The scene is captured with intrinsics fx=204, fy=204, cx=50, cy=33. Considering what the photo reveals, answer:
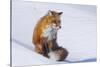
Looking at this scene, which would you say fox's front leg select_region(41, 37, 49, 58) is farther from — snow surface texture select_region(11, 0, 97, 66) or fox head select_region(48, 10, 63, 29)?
fox head select_region(48, 10, 63, 29)

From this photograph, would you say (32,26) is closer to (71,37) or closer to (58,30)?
(58,30)

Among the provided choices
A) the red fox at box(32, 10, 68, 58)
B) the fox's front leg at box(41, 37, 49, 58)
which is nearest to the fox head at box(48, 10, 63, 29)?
the red fox at box(32, 10, 68, 58)

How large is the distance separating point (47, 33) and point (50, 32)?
0.11 feet

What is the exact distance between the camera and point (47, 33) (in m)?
2.01

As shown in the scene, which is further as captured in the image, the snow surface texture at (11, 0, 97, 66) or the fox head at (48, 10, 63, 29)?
the fox head at (48, 10, 63, 29)

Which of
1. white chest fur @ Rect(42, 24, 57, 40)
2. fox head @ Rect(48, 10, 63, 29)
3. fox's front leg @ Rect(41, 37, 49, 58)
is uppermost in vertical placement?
fox head @ Rect(48, 10, 63, 29)

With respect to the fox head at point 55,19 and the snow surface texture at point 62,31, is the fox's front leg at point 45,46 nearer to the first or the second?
the snow surface texture at point 62,31

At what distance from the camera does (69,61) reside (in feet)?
6.83

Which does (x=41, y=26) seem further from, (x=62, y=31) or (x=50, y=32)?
(x=62, y=31)

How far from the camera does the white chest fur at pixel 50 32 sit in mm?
2000

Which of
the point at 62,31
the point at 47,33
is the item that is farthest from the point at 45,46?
the point at 62,31

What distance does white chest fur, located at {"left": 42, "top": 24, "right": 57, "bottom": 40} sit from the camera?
6.56 feet
